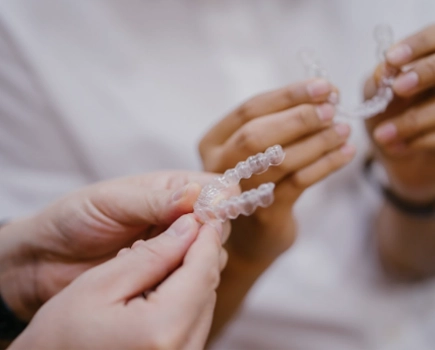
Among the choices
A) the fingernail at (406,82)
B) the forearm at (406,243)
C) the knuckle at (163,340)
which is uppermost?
the knuckle at (163,340)

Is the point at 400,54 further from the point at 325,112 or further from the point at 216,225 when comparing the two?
the point at 216,225

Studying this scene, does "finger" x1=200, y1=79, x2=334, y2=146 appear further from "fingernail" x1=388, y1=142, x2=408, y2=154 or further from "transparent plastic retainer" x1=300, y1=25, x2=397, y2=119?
"fingernail" x1=388, y1=142, x2=408, y2=154

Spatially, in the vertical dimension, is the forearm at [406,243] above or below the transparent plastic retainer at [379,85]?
below

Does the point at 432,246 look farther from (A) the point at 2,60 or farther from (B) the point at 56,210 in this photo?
(A) the point at 2,60

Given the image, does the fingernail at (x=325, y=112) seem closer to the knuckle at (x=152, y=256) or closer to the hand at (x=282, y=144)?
the hand at (x=282, y=144)

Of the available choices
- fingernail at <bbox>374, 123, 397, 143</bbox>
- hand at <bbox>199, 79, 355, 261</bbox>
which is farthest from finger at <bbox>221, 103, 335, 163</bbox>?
fingernail at <bbox>374, 123, 397, 143</bbox>

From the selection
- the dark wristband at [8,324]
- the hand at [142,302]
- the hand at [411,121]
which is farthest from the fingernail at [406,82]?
the dark wristband at [8,324]
